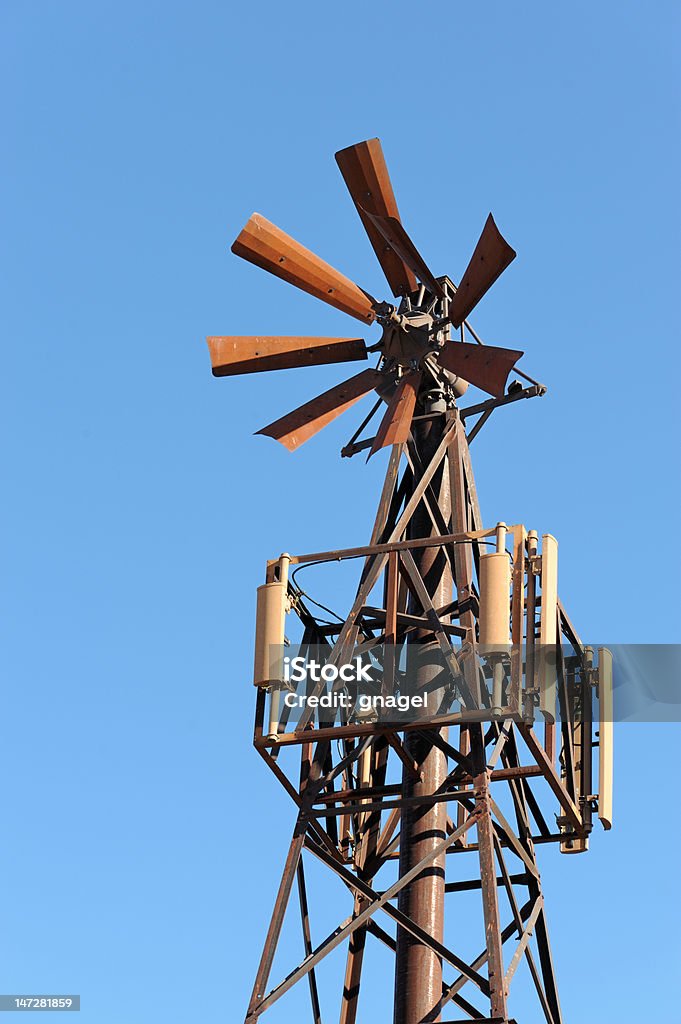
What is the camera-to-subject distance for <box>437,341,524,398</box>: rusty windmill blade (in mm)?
18750

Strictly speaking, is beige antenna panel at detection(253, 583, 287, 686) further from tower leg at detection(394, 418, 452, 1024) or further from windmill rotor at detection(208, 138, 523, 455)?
windmill rotor at detection(208, 138, 523, 455)

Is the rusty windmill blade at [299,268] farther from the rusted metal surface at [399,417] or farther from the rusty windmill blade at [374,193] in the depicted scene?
the rusted metal surface at [399,417]

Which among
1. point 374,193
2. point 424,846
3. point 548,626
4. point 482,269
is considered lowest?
point 424,846

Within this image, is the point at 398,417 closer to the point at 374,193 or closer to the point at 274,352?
the point at 274,352

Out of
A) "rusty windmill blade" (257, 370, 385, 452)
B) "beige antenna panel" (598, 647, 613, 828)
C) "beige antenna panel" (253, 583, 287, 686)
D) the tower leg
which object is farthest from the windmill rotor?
"beige antenna panel" (598, 647, 613, 828)

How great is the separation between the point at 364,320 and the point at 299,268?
99 cm

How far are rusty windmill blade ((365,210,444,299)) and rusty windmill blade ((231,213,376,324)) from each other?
742 millimetres

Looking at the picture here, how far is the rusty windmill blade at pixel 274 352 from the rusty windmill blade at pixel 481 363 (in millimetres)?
1324

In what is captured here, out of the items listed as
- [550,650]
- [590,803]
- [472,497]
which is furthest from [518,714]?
[472,497]

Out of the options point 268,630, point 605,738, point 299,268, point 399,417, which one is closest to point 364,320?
point 299,268

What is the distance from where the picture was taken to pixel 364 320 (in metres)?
20.5

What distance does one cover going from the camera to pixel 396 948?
711 inches

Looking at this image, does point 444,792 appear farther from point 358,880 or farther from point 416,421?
point 416,421

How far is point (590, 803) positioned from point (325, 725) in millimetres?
3026
